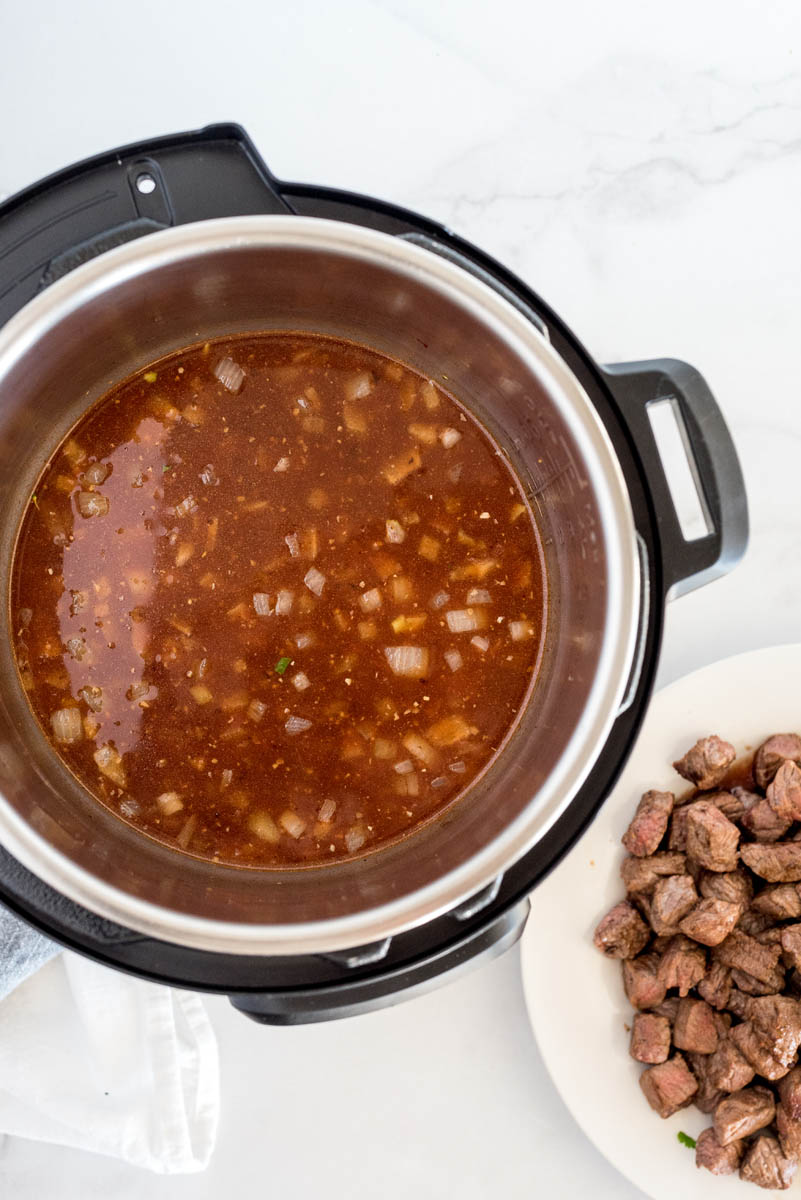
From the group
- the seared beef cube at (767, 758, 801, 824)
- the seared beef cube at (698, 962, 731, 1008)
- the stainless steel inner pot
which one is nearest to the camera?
the stainless steel inner pot

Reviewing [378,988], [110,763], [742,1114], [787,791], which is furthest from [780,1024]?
[110,763]

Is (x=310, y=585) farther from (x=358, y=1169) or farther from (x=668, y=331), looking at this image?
(x=358, y=1169)

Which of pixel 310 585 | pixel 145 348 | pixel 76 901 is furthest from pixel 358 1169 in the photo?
pixel 145 348

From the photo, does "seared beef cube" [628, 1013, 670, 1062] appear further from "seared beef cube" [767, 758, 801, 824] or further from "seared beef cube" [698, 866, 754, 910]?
"seared beef cube" [767, 758, 801, 824]

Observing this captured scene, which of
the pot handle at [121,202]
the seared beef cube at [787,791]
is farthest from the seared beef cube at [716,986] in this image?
the pot handle at [121,202]

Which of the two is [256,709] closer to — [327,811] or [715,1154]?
[327,811]

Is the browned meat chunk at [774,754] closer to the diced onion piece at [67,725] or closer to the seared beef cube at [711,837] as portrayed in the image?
the seared beef cube at [711,837]

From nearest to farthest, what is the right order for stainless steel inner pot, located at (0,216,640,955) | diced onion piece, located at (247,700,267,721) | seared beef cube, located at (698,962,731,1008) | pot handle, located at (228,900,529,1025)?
→ stainless steel inner pot, located at (0,216,640,955) < pot handle, located at (228,900,529,1025) < diced onion piece, located at (247,700,267,721) < seared beef cube, located at (698,962,731,1008)

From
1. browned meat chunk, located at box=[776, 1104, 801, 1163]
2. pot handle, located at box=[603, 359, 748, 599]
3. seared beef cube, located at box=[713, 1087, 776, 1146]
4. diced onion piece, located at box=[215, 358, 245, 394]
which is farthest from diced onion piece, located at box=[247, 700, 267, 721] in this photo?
browned meat chunk, located at box=[776, 1104, 801, 1163]
